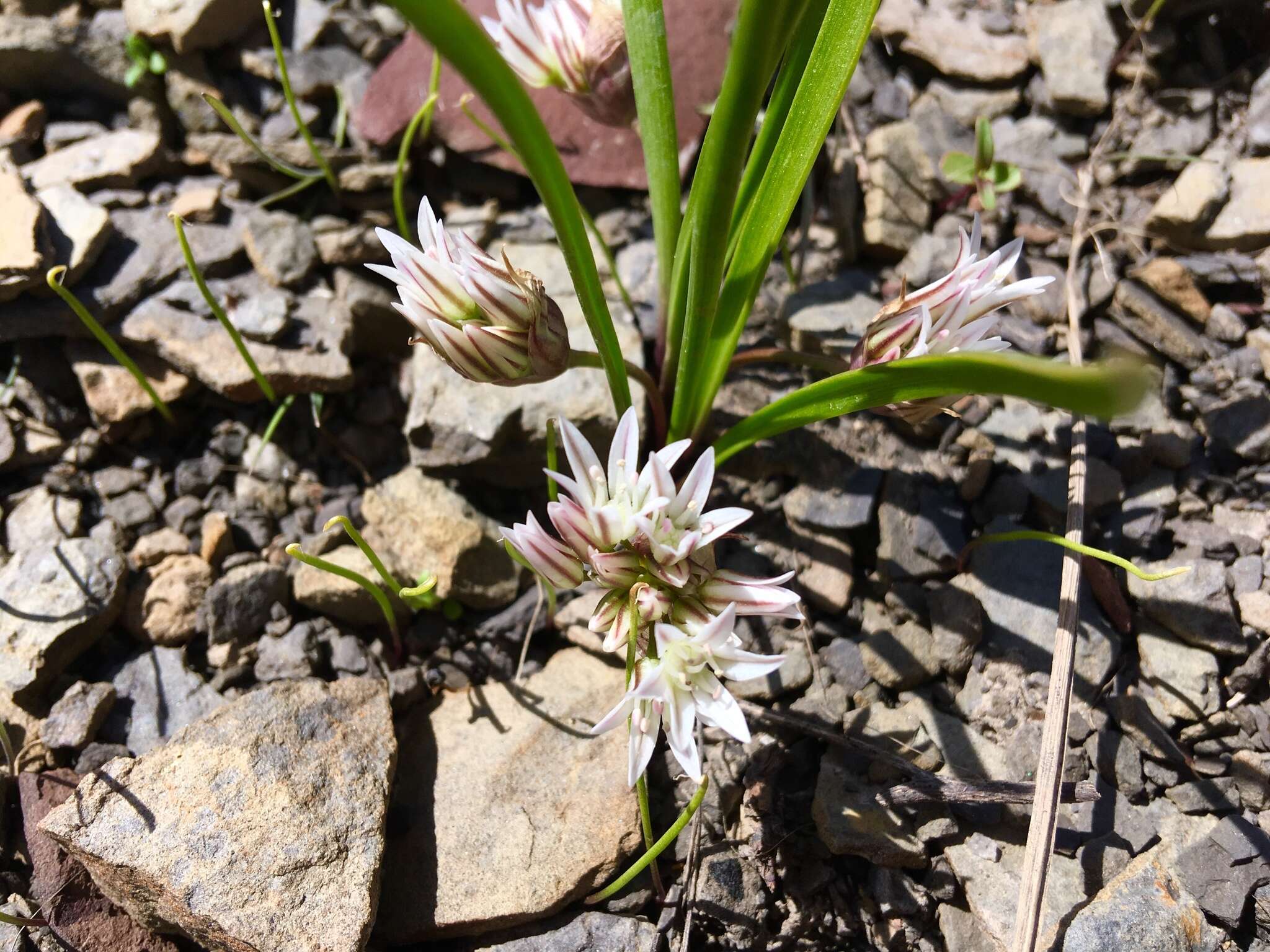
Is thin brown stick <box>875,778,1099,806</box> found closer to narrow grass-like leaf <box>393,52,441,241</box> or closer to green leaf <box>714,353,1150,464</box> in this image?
green leaf <box>714,353,1150,464</box>

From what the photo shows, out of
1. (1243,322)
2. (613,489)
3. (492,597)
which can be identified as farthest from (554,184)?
(1243,322)

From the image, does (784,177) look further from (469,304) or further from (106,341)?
(106,341)

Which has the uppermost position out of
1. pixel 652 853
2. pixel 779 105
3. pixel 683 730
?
pixel 779 105

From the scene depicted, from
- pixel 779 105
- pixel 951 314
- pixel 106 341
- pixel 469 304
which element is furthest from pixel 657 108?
pixel 106 341

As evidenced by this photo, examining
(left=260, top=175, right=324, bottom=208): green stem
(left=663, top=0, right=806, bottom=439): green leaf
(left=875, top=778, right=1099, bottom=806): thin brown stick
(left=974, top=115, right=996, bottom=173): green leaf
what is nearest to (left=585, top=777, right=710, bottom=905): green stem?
(left=875, top=778, right=1099, bottom=806): thin brown stick

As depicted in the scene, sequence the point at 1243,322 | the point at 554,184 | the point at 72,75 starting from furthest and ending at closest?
1. the point at 72,75
2. the point at 1243,322
3. the point at 554,184

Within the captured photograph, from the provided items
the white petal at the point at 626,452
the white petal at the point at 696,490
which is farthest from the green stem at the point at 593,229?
the white petal at the point at 696,490

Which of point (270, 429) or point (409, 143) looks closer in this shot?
point (270, 429)

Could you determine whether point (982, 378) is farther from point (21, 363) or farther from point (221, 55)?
point (221, 55)
